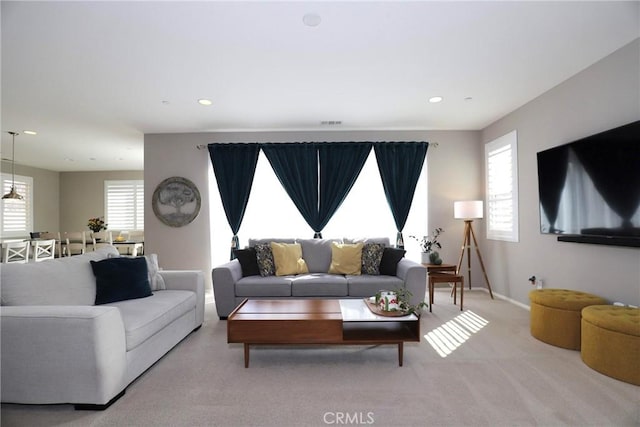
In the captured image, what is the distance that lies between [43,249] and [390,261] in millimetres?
6753

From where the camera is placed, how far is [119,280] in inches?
109

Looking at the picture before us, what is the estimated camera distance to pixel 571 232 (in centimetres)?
320

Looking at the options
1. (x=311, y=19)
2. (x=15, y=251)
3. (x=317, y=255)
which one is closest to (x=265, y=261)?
(x=317, y=255)

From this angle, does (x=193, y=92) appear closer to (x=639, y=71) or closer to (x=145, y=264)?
(x=145, y=264)

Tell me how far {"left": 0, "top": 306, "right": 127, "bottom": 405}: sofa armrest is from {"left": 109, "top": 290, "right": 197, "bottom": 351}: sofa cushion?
10.7 inches

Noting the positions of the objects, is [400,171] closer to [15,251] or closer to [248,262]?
[248,262]

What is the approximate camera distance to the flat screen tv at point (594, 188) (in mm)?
2594

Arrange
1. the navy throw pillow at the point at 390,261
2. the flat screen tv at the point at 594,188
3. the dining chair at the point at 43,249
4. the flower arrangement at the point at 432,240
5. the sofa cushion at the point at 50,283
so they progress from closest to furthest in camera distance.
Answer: the sofa cushion at the point at 50,283, the flat screen tv at the point at 594,188, the navy throw pillow at the point at 390,261, the flower arrangement at the point at 432,240, the dining chair at the point at 43,249

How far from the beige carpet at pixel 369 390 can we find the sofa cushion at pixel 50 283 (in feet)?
2.21

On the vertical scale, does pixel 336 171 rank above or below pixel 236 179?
above

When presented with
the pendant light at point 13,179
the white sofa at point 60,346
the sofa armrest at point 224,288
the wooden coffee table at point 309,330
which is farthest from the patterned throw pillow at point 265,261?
the pendant light at point 13,179

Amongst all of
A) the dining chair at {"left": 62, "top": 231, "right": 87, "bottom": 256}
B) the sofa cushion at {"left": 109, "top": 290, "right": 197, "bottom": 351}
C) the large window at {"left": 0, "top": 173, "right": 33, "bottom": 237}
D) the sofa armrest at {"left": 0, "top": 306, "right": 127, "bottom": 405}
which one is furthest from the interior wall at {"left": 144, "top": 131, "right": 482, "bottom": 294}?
the large window at {"left": 0, "top": 173, "right": 33, "bottom": 237}

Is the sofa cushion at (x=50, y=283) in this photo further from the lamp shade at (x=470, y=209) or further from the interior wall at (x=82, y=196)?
the interior wall at (x=82, y=196)

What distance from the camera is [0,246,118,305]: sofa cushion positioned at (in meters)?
2.19
